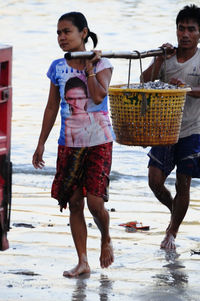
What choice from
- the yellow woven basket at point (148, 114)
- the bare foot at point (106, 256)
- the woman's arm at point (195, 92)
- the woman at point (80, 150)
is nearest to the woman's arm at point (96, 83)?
the woman at point (80, 150)

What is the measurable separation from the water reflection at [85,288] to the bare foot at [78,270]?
35 millimetres

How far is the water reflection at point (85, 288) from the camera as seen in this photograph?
5.03 meters

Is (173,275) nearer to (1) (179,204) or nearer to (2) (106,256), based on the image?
(2) (106,256)

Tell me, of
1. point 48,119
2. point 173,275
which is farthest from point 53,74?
point 173,275

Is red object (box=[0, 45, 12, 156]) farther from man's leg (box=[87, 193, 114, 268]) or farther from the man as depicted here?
the man

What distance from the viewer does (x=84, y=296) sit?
5.04 metres

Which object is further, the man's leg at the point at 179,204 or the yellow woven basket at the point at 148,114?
the man's leg at the point at 179,204

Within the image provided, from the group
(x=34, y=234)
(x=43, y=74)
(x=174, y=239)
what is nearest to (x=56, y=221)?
(x=34, y=234)

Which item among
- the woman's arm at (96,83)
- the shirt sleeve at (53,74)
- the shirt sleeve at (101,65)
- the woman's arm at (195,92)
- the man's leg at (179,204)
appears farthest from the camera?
the man's leg at (179,204)

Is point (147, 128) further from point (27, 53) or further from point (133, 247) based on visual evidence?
point (27, 53)

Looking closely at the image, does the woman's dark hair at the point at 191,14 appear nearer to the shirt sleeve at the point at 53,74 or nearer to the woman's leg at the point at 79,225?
the shirt sleeve at the point at 53,74

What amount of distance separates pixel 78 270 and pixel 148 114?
3.62ft

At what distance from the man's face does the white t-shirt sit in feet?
0.41

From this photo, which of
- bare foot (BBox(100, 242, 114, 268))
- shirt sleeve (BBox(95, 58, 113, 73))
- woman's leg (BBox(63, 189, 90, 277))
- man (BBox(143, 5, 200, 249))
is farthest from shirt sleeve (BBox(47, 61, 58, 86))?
bare foot (BBox(100, 242, 114, 268))
